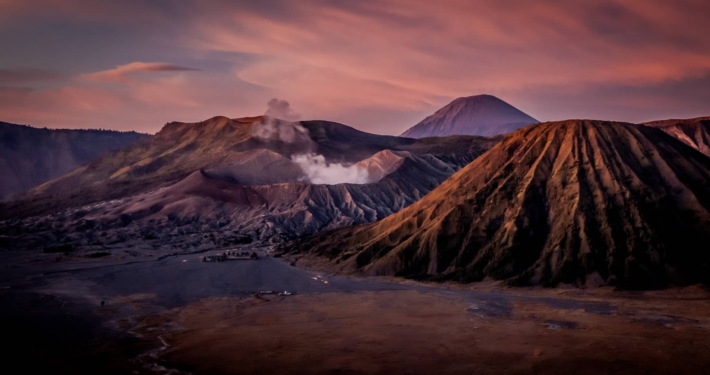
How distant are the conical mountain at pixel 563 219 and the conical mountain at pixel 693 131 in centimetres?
10756

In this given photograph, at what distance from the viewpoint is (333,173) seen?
7416 inches

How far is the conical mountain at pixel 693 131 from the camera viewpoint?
165125mm

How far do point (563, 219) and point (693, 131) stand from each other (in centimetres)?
13401

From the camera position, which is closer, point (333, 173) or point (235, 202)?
point (235, 202)

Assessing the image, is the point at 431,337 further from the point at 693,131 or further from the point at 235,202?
the point at 693,131

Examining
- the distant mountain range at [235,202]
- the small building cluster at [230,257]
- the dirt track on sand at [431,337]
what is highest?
the distant mountain range at [235,202]

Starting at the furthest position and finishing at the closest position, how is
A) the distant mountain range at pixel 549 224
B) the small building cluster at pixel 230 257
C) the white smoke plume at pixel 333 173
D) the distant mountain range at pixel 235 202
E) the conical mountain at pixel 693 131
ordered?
the white smoke plume at pixel 333 173
the conical mountain at pixel 693 131
the distant mountain range at pixel 235 202
the small building cluster at pixel 230 257
the distant mountain range at pixel 549 224

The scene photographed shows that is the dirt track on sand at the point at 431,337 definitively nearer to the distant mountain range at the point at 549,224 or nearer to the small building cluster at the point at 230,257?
the distant mountain range at the point at 549,224

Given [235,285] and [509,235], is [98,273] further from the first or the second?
[509,235]

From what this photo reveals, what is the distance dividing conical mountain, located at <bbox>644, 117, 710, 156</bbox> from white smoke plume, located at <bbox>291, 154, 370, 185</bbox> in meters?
93.7

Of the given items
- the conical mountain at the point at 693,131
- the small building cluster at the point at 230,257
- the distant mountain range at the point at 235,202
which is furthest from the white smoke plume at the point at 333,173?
the conical mountain at the point at 693,131

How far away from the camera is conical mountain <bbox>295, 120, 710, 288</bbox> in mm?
57156

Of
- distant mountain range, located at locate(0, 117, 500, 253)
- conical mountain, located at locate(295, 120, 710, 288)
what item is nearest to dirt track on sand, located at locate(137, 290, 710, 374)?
conical mountain, located at locate(295, 120, 710, 288)

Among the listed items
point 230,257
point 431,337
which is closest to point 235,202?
point 230,257
